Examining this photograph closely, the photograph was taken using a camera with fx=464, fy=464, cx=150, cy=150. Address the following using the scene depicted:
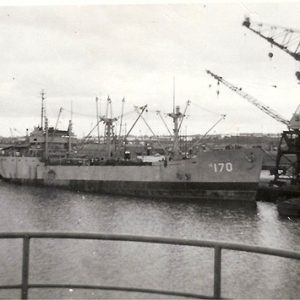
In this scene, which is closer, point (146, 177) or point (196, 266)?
point (196, 266)

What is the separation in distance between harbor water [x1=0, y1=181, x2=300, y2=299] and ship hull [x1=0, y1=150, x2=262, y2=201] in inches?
217

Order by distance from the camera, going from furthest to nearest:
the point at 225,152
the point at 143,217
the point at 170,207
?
the point at 225,152 < the point at 170,207 < the point at 143,217

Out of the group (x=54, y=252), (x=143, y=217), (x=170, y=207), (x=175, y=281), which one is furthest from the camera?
(x=170, y=207)

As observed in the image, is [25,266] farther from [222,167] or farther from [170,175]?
[170,175]

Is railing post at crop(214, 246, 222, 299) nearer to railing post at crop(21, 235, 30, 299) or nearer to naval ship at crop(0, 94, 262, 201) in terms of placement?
railing post at crop(21, 235, 30, 299)

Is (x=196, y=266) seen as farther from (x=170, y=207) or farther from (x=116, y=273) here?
(x=170, y=207)

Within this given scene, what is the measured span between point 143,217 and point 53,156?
29.2 m

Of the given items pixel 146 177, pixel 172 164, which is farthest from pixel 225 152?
pixel 146 177

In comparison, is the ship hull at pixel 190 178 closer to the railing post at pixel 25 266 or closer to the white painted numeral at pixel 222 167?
the white painted numeral at pixel 222 167

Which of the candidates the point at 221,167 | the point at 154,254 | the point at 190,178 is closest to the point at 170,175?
the point at 190,178

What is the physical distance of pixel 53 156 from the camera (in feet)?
182

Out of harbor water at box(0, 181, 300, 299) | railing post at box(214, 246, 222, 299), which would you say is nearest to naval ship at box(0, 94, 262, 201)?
harbor water at box(0, 181, 300, 299)

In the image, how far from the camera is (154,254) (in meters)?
18.2

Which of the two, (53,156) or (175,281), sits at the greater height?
(53,156)
